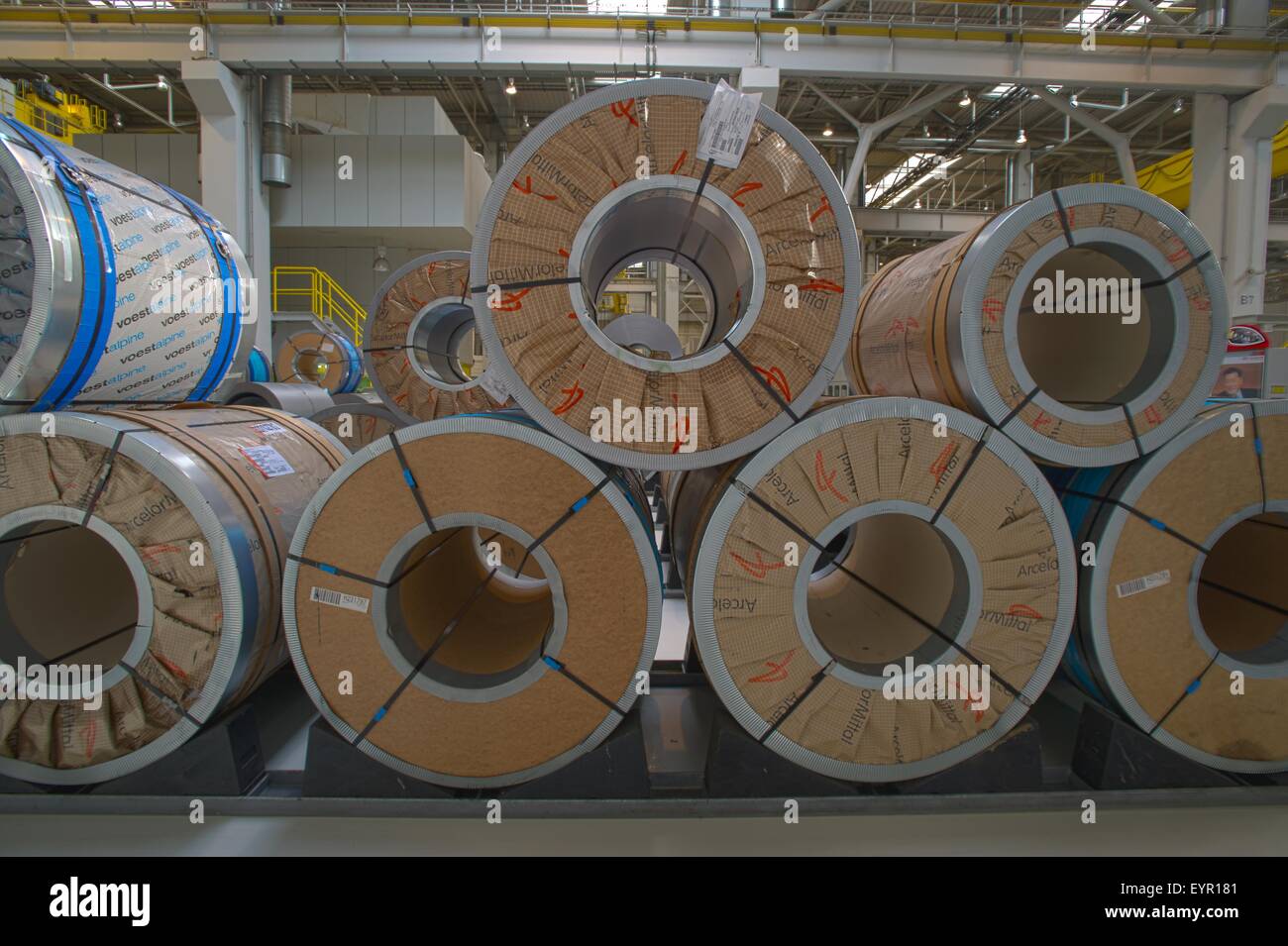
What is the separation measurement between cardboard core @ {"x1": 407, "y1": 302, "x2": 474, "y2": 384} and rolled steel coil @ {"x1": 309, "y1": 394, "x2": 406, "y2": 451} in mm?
475

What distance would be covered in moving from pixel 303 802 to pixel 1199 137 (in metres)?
11.7

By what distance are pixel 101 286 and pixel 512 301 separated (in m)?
1.42

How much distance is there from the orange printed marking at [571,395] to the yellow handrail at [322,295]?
38.2ft

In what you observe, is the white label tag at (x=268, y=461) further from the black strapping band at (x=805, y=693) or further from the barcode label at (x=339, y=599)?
the black strapping band at (x=805, y=693)

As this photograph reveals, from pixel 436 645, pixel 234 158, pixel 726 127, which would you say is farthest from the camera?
pixel 234 158

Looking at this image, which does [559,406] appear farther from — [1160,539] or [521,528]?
[1160,539]

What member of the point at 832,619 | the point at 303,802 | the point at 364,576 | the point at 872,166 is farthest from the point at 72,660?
the point at 872,166

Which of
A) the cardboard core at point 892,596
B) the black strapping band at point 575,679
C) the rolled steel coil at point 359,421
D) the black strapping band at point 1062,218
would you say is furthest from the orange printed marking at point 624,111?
the rolled steel coil at point 359,421

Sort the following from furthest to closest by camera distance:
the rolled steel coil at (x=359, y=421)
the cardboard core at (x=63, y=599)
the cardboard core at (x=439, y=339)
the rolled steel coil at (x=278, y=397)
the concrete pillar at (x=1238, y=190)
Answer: the concrete pillar at (x=1238, y=190), the rolled steel coil at (x=278, y=397), the cardboard core at (x=439, y=339), the rolled steel coil at (x=359, y=421), the cardboard core at (x=63, y=599)

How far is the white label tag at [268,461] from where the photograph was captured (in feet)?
8.76

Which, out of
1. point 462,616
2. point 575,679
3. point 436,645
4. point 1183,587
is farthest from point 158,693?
point 1183,587

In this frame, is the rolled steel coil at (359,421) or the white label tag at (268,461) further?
the rolled steel coil at (359,421)

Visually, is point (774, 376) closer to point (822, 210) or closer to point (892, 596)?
point (822, 210)

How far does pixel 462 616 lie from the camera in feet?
9.29
